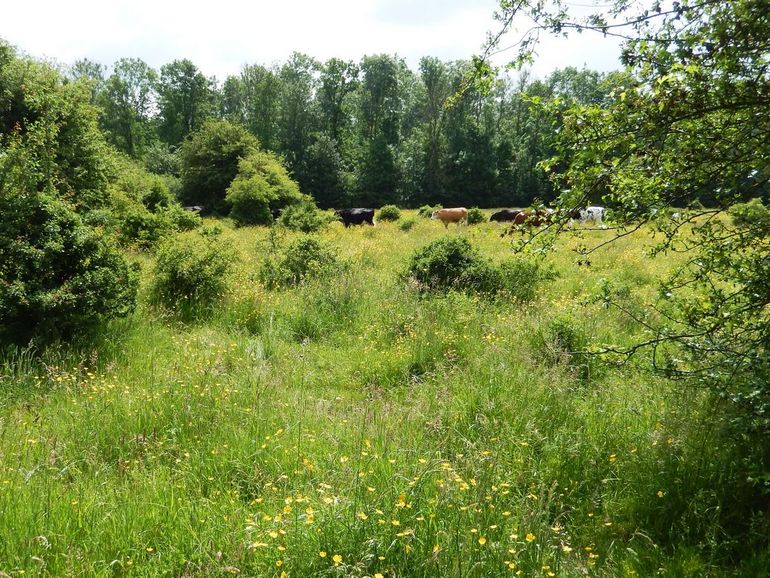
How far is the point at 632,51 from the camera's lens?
2865 mm

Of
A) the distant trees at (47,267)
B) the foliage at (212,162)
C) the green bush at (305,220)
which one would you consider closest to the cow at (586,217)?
the distant trees at (47,267)

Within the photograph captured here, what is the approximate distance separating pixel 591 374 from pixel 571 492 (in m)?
2.19

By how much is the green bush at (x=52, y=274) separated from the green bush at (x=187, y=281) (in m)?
1.22

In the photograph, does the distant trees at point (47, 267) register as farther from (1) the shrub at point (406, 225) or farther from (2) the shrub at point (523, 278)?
(1) the shrub at point (406, 225)

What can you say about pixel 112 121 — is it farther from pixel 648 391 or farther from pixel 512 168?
pixel 648 391

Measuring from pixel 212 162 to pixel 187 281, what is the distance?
1184 inches

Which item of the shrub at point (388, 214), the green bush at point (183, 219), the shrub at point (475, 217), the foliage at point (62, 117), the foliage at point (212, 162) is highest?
the foliage at point (212, 162)

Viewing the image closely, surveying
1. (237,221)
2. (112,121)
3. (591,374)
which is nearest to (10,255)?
(591,374)

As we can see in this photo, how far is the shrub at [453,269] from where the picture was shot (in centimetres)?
874

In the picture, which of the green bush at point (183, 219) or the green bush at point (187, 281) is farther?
the green bush at point (183, 219)

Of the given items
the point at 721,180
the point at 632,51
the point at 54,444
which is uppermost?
the point at 632,51

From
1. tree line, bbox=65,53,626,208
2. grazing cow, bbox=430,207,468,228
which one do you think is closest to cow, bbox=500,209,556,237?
grazing cow, bbox=430,207,468,228

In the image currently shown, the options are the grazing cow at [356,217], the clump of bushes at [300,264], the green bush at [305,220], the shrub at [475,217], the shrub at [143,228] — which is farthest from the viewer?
the grazing cow at [356,217]

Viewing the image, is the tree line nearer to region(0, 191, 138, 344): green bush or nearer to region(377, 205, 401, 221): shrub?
region(377, 205, 401, 221): shrub
